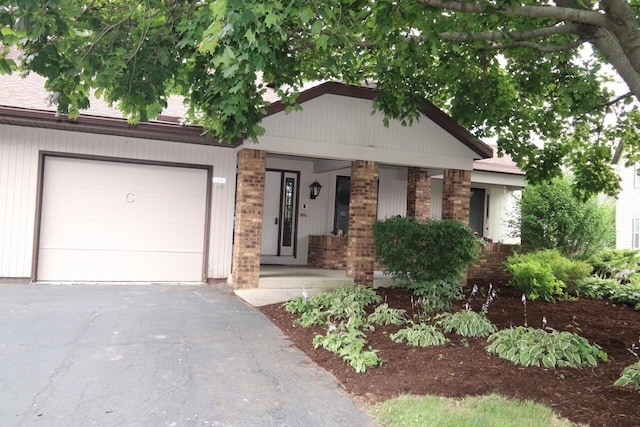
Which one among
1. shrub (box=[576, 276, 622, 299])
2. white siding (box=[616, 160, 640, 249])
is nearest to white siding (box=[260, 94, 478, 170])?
shrub (box=[576, 276, 622, 299])

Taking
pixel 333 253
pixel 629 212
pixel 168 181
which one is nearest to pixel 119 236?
pixel 168 181

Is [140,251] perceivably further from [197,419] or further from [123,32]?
[197,419]

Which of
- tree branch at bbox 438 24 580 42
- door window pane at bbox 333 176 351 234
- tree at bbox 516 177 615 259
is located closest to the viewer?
tree branch at bbox 438 24 580 42

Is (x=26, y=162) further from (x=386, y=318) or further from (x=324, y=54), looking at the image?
(x=386, y=318)

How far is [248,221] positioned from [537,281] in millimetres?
6226

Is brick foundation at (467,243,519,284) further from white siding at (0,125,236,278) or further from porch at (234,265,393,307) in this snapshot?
white siding at (0,125,236,278)

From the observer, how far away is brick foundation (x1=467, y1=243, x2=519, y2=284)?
1243 centimetres

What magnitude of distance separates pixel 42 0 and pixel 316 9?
106 inches

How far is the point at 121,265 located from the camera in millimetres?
10039

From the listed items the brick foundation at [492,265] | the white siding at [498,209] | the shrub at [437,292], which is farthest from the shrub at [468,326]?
the white siding at [498,209]

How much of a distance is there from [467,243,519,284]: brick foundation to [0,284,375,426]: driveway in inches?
271

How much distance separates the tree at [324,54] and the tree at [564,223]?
1768mm

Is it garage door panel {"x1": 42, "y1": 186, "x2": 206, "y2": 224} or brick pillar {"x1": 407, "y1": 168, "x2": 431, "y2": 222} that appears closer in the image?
garage door panel {"x1": 42, "y1": 186, "x2": 206, "y2": 224}

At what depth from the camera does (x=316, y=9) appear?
466cm
